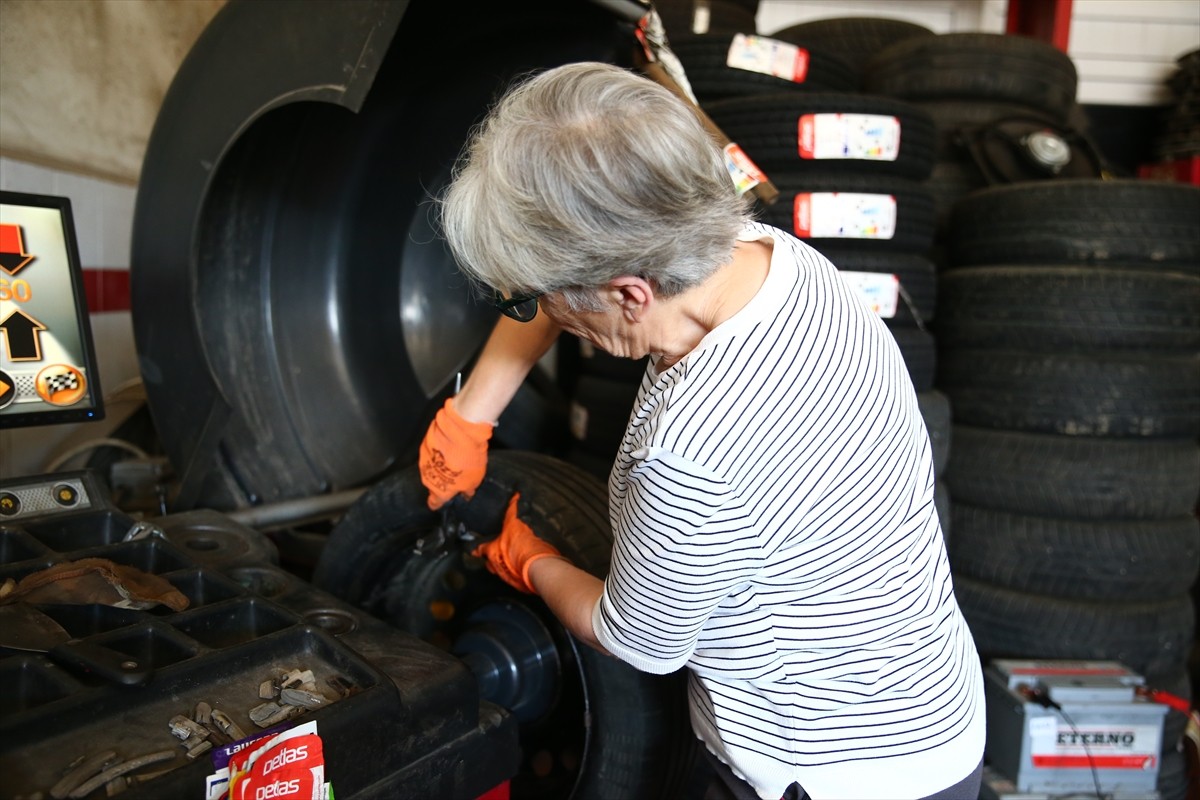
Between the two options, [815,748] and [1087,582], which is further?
[1087,582]

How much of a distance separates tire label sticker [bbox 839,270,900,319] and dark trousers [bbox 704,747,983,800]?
93 cm

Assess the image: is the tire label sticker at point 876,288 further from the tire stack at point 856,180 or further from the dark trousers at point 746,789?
the dark trousers at point 746,789

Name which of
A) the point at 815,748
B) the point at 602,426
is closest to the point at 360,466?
the point at 602,426

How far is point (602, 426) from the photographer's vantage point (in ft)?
6.45

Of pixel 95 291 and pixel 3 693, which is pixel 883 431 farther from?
pixel 95 291

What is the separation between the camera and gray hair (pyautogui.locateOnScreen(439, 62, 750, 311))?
2.54 feet

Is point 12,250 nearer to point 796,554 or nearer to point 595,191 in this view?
point 595,191

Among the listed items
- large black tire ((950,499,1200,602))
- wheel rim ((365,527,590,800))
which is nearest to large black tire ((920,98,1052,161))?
large black tire ((950,499,1200,602))

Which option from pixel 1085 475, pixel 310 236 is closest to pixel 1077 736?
pixel 1085 475

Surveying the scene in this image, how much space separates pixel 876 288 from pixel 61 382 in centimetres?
142

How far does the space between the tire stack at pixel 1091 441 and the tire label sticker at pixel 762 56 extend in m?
0.63

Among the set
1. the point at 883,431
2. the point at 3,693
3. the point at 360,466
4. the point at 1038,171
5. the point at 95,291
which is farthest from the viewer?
the point at 1038,171

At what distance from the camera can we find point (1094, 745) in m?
1.72

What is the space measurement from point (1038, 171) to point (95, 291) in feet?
7.82
